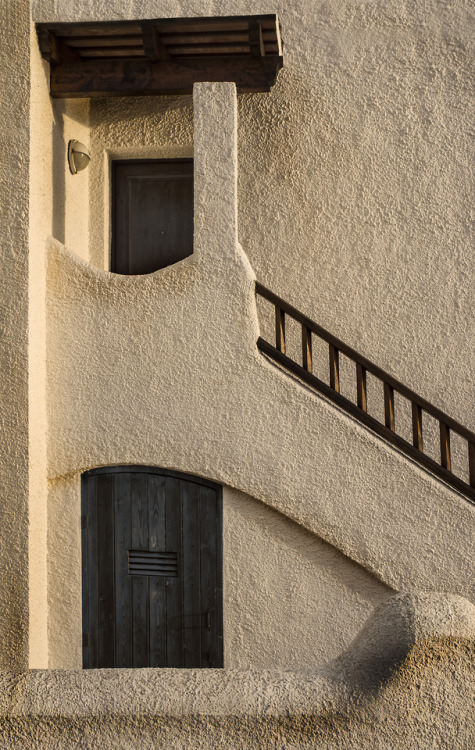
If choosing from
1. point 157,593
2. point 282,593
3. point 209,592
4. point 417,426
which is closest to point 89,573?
point 157,593

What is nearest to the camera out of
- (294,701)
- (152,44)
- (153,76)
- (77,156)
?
(294,701)

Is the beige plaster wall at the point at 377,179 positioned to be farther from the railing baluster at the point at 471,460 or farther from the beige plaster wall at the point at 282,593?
the beige plaster wall at the point at 282,593

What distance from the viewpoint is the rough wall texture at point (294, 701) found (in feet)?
12.5

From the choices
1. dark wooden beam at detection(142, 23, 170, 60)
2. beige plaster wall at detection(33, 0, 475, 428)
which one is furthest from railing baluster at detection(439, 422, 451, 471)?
dark wooden beam at detection(142, 23, 170, 60)

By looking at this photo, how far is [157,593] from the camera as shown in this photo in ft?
25.4

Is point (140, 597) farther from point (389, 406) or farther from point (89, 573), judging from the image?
point (389, 406)

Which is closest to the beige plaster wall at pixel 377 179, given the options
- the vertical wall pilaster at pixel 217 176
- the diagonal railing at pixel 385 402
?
the vertical wall pilaster at pixel 217 176

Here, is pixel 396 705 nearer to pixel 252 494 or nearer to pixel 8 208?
pixel 252 494

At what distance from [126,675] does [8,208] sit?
180 inches

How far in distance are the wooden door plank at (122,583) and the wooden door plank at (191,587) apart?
509 mm

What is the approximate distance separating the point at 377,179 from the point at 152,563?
4.21 meters

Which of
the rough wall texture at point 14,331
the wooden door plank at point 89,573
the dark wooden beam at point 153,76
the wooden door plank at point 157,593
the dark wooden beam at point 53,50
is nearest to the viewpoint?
the rough wall texture at point 14,331

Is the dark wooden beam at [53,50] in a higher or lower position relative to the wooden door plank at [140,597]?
higher

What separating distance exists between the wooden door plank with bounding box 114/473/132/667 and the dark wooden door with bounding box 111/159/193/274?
2.46 metres
